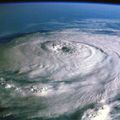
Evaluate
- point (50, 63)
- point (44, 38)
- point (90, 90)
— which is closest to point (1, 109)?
point (90, 90)

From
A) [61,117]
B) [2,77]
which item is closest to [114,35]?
[2,77]

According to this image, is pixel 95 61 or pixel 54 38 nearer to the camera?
pixel 95 61

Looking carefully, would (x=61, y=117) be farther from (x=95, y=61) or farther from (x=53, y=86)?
(x=95, y=61)

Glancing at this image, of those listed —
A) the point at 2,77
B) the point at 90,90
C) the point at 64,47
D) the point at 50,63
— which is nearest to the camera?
the point at 90,90

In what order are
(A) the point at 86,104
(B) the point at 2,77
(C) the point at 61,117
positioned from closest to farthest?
(C) the point at 61,117
(A) the point at 86,104
(B) the point at 2,77

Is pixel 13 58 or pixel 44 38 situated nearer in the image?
pixel 13 58

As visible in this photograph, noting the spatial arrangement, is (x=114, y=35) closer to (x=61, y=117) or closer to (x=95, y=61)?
(x=95, y=61)
